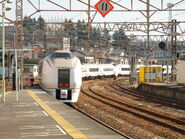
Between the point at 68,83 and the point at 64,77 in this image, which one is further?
the point at 68,83

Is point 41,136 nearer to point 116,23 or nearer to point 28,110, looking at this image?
point 28,110

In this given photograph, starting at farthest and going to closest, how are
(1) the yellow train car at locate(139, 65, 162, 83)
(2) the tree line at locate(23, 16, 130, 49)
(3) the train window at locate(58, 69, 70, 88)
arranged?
(1) the yellow train car at locate(139, 65, 162, 83)
(2) the tree line at locate(23, 16, 130, 49)
(3) the train window at locate(58, 69, 70, 88)

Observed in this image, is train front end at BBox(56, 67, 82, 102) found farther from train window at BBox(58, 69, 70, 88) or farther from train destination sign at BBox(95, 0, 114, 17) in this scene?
train destination sign at BBox(95, 0, 114, 17)

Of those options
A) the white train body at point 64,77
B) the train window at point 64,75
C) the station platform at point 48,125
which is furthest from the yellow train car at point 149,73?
the station platform at point 48,125

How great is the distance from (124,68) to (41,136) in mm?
84070

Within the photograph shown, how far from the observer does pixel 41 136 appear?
11.2m

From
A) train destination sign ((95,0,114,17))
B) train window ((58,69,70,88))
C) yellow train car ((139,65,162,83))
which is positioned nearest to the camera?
train window ((58,69,70,88))

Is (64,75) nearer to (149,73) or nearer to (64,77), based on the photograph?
(64,77)

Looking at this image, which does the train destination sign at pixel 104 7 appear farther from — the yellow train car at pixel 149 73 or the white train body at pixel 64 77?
the yellow train car at pixel 149 73

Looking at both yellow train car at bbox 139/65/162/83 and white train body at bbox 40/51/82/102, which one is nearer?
white train body at bbox 40/51/82/102

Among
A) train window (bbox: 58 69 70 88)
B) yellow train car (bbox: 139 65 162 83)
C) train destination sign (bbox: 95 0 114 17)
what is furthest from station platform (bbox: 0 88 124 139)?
yellow train car (bbox: 139 65 162 83)

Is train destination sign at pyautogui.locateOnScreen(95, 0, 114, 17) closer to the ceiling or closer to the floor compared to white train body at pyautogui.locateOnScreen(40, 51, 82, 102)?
closer to the ceiling

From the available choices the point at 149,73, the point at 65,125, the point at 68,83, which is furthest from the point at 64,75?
the point at 149,73

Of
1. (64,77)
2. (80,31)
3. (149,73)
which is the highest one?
(80,31)
